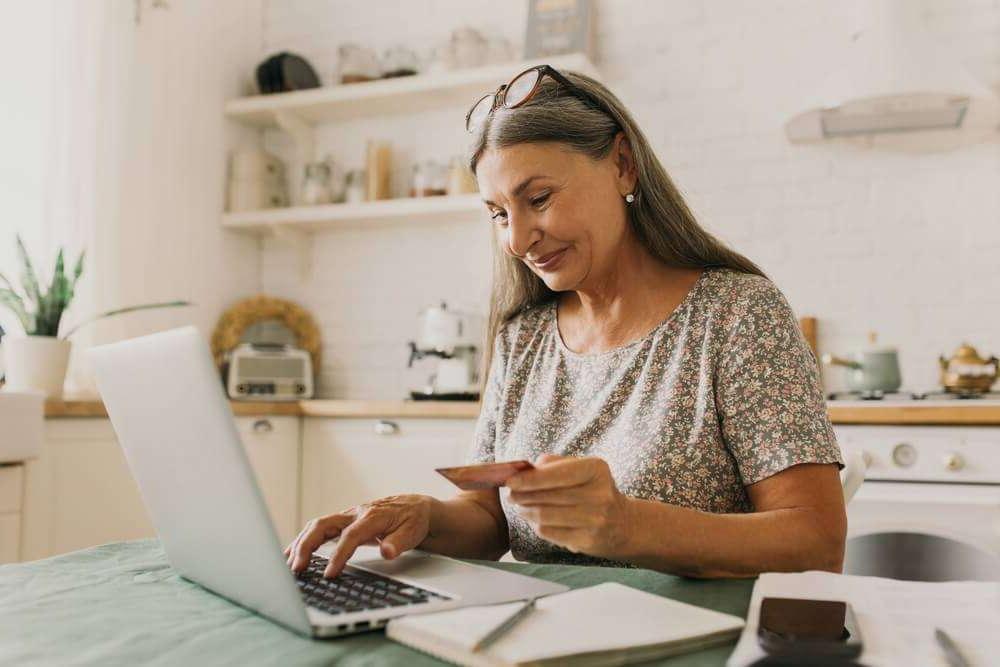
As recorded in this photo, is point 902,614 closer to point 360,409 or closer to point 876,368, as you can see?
point 876,368

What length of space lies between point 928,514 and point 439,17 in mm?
2454

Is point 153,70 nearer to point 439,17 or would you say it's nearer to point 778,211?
point 439,17

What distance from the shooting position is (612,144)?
133 centimetres

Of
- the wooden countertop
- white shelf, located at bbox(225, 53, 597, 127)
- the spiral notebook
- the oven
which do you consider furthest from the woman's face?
white shelf, located at bbox(225, 53, 597, 127)

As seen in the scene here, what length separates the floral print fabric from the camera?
43.8 inches

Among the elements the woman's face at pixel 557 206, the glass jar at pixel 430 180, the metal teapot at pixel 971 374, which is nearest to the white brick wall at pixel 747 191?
the glass jar at pixel 430 180

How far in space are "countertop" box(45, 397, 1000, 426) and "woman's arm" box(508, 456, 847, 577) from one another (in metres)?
1.24

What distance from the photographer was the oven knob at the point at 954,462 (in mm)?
2141

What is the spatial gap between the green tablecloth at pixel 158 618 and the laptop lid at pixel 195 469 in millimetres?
28

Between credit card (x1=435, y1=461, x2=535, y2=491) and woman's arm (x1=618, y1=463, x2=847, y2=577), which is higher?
credit card (x1=435, y1=461, x2=535, y2=491)

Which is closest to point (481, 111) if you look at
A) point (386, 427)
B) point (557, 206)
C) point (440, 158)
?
point (557, 206)

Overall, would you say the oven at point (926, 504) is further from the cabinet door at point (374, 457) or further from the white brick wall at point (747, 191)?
the cabinet door at point (374, 457)

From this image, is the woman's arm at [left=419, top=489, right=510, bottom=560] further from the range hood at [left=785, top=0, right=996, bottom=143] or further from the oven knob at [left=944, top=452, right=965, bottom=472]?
the range hood at [left=785, top=0, right=996, bottom=143]

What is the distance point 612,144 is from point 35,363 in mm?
1838
